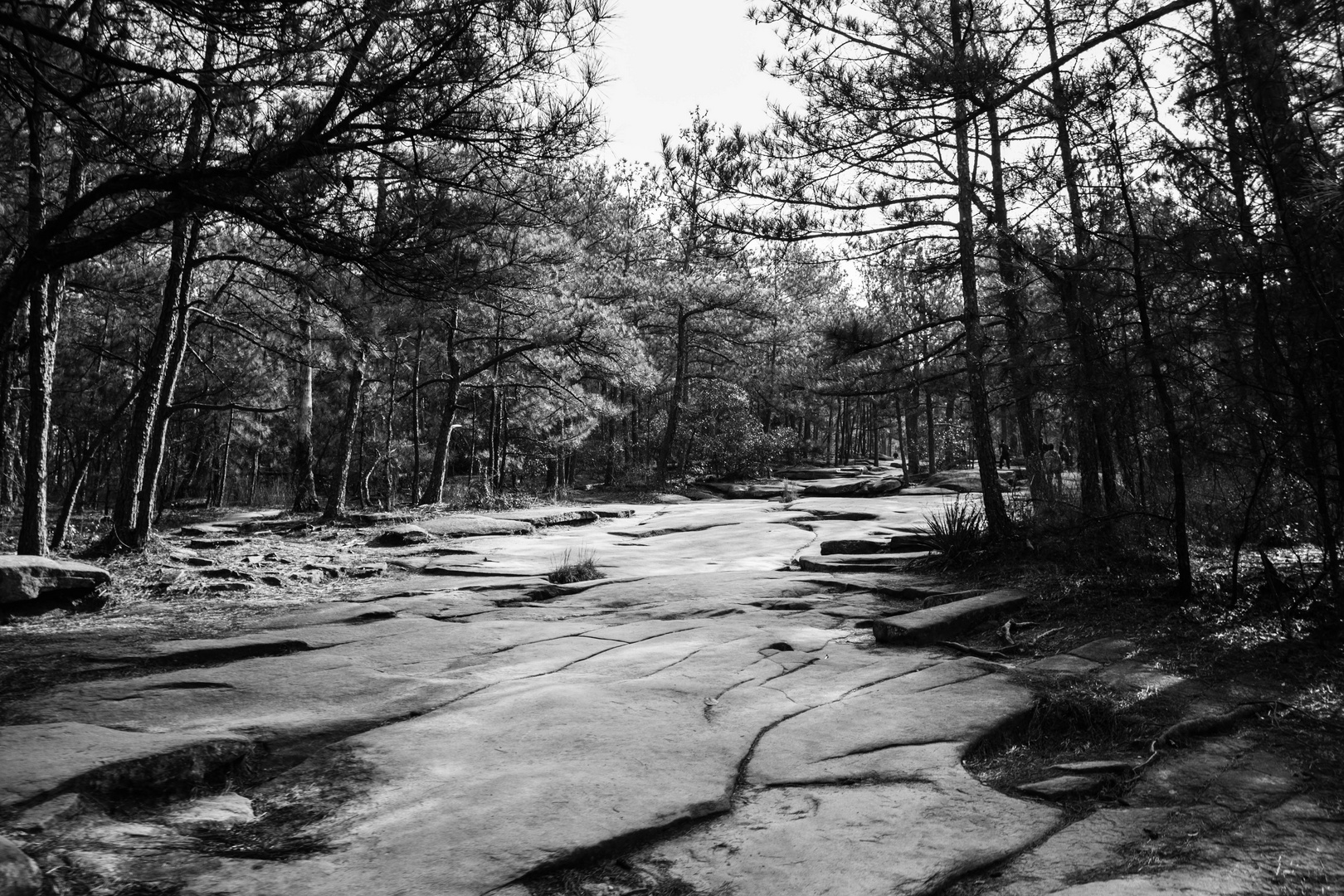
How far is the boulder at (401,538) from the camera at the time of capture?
10.4m

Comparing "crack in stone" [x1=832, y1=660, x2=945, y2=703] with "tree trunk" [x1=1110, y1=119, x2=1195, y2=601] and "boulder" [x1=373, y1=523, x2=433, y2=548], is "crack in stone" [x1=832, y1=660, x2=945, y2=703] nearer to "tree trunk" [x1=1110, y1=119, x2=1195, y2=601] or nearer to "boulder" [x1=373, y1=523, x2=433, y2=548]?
"tree trunk" [x1=1110, y1=119, x2=1195, y2=601]

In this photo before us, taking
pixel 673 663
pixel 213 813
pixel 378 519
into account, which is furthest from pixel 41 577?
pixel 378 519

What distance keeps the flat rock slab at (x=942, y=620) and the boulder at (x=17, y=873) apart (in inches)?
172

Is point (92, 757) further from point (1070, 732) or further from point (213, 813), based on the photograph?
point (1070, 732)

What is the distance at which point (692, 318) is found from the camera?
23.8m

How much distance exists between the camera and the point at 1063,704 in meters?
3.57

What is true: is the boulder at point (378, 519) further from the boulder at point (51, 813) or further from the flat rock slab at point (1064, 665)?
the flat rock slab at point (1064, 665)

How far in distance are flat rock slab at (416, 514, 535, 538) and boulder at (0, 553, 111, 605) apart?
5.08 m

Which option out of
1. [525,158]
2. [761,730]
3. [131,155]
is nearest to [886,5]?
[525,158]

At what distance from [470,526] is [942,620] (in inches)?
332

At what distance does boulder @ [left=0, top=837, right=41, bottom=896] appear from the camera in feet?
6.19

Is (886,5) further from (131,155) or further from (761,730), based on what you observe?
(761,730)

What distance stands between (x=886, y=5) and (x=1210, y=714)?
686 cm

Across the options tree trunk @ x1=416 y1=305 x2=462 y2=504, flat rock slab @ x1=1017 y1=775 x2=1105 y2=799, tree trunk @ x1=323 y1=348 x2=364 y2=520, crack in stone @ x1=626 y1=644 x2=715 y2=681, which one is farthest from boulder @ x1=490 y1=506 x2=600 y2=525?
flat rock slab @ x1=1017 y1=775 x2=1105 y2=799
